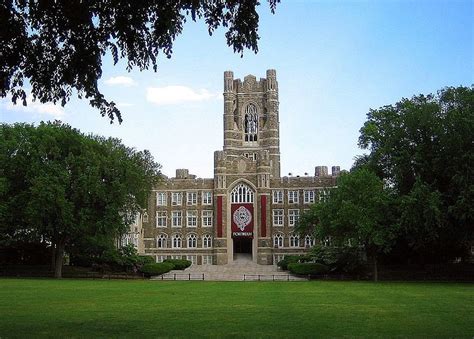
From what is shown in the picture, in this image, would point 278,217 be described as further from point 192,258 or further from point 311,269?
point 311,269

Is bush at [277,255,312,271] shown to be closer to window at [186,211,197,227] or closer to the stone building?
the stone building

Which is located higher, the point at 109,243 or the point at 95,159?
the point at 95,159

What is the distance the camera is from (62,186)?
51094 millimetres

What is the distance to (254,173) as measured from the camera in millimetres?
88062

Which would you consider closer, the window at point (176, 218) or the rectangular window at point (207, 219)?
the rectangular window at point (207, 219)

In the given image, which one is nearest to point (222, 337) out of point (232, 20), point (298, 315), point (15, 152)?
point (298, 315)

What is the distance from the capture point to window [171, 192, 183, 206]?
9138cm

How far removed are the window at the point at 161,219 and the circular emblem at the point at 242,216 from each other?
1112cm

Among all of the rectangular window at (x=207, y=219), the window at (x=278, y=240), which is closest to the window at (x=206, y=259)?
the rectangular window at (x=207, y=219)

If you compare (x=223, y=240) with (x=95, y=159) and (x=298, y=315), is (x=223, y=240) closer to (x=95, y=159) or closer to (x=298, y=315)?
(x=95, y=159)

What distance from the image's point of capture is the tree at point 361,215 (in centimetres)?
5034

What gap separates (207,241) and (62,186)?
40.9 metres

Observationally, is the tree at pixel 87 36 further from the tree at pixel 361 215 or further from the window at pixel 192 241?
the window at pixel 192 241

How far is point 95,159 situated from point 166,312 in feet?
112
